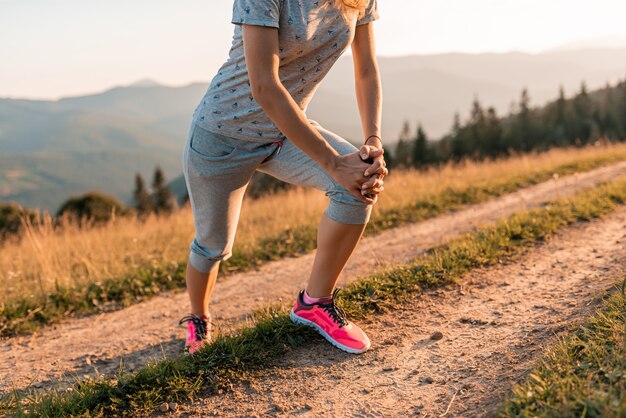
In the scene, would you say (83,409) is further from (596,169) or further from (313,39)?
(596,169)

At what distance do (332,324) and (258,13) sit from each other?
1.70 metres

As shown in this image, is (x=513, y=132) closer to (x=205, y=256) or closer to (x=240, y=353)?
(x=205, y=256)

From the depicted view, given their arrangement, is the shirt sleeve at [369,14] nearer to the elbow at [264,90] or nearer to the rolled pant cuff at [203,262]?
the elbow at [264,90]

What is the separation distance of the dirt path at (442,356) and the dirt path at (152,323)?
928 mm

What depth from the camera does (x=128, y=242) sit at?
6797 mm

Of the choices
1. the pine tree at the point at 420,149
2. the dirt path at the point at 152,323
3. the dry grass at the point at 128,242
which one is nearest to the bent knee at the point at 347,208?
the dirt path at the point at 152,323

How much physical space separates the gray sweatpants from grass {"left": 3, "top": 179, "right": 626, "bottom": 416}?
2.37 ft

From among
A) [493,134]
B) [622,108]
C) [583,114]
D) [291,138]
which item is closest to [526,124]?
[493,134]

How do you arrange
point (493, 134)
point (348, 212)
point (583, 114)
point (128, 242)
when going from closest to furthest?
point (348, 212), point (128, 242), point (493, 134), point (583, 114)

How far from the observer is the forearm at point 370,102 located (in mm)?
2975

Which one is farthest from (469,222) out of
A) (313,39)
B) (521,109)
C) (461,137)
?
(521,109)

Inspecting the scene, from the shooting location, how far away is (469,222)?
6.31 metres

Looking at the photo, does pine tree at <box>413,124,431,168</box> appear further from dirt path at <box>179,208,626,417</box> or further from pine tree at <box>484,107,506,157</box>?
dirt path at <box>179,208,626,417</box>

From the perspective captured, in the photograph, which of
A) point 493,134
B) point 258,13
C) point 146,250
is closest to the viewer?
point 258,13
